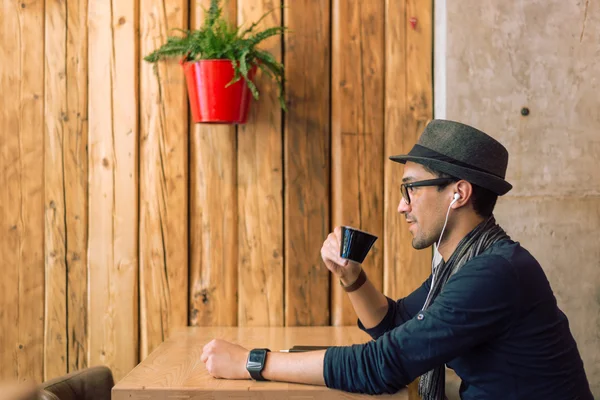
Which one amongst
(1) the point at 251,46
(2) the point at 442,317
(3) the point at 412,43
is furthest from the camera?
(3) the point at 412,43

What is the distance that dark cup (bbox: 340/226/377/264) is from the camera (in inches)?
94.0

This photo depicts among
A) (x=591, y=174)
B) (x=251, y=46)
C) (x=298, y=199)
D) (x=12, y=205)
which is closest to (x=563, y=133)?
(x=591, y=174)

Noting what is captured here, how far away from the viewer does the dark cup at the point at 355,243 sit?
94.0 inches

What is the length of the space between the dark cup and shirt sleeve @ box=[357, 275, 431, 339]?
416 mm

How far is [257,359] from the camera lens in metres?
2.26

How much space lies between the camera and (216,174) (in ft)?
10.9

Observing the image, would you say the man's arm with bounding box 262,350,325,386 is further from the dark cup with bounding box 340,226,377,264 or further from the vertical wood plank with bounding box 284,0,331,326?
the vertical wood plank with bounding box 284,0,331,326

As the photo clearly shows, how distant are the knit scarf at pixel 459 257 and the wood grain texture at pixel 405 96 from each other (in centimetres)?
85

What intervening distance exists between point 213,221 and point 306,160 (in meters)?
0.55

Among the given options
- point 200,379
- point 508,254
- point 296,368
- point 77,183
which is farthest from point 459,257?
point 77,183

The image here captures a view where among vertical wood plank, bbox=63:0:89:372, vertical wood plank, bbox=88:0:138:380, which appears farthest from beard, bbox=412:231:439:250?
vertical wood plank, bbox=63:0:89:372

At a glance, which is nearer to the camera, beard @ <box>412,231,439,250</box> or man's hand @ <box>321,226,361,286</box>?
beard @ <box>412,231,439,250</box>

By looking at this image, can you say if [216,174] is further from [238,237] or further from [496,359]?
[496,359]

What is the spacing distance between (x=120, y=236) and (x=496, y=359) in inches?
77.7
